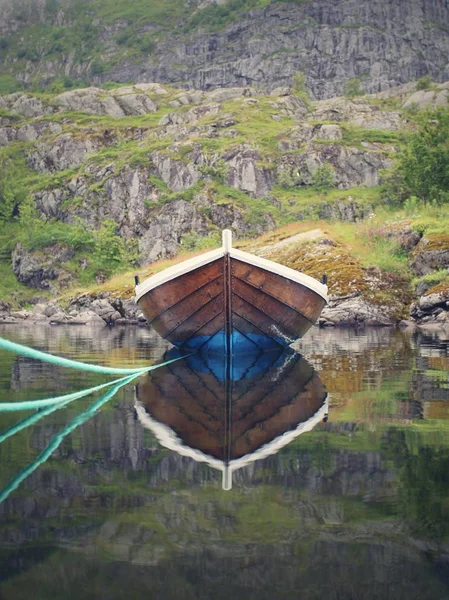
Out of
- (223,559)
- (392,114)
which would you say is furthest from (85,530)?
(392,114)

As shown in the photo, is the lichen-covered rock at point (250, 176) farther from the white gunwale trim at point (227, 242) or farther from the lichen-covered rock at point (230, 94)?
the white gunwale trim at point (227, 242)

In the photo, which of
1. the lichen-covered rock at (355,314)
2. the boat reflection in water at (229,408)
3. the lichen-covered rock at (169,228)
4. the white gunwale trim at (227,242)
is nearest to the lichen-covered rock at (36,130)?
the lichen-covered rock at (169,228)

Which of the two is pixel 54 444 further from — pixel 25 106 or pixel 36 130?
pixel 25 106

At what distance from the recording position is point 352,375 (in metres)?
7.86

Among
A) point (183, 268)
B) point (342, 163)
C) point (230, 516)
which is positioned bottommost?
point (230, 516)

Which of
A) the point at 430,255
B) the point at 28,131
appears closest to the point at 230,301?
the point at 430,255

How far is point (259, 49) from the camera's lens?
550 feet

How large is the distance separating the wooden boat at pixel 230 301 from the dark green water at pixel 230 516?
548 cm

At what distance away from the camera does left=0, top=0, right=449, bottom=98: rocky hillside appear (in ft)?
529

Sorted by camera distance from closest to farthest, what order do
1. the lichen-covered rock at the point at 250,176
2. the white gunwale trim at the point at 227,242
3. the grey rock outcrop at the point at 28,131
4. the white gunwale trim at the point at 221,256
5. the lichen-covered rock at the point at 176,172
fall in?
the white gunwale trim at the point at 227,242, the white gunwale trim at the point at 221,256, the lichen-covered rock at the point at 250,176, the lichen-covered rock at the point at 176,172, the grey rock outcrop at the point at 28,131

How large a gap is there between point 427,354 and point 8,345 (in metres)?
7.17

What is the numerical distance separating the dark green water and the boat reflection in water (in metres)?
0.11

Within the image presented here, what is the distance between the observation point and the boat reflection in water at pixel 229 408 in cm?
383

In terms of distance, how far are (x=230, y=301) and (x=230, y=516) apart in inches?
302
